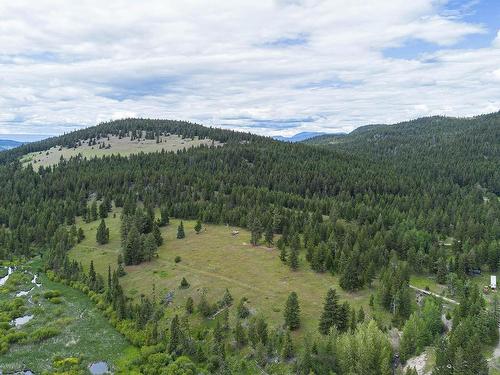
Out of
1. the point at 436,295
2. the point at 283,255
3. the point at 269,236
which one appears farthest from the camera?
the point at 269,236

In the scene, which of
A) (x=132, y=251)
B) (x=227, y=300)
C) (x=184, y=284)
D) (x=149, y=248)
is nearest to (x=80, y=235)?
(x=132, y=251)

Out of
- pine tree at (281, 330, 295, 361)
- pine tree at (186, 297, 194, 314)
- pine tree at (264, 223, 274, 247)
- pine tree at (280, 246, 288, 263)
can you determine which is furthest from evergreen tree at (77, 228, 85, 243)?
pine tree at (281, 330, 295, 361)

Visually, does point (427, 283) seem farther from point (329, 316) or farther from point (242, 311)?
point (242, 311)

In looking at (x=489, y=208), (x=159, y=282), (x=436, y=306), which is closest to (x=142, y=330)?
(x=159, y=282)

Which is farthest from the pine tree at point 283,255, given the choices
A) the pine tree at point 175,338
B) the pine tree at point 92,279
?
the pine tree at point 92,279

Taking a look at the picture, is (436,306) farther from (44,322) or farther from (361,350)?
(44,322)

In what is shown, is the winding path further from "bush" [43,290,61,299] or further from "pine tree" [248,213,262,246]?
"bush" [43,290,61,299]
